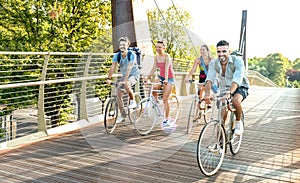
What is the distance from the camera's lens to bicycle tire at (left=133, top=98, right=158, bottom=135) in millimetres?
5898

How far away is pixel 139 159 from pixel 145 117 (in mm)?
1613

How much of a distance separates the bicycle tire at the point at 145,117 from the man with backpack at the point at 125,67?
20 centimetres

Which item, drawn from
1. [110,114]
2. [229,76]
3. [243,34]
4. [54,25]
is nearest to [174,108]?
[110,114]

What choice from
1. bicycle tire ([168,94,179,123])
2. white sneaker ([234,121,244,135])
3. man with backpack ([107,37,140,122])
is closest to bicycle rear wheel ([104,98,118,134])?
man with backpack ([107,37,140,122])

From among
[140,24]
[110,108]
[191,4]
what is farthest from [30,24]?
[191,4]

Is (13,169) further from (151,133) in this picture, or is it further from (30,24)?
(30,24)

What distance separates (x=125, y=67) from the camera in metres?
5.78

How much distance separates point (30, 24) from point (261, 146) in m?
14.4

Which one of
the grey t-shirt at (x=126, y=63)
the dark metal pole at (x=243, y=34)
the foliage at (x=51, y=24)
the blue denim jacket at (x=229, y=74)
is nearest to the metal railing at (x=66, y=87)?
the grey t-shirt at (x=126, y=63)

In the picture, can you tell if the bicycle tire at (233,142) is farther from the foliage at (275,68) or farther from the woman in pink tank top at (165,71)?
the foliage at (275,68)

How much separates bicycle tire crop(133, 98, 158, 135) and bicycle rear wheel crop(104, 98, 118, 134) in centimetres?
33

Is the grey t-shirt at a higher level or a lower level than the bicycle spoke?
higher

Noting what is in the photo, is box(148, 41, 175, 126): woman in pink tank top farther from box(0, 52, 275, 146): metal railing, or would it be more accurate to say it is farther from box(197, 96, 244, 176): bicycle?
box(197, 96, 244, 176): bicycle

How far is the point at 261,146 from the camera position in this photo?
5285 mm
